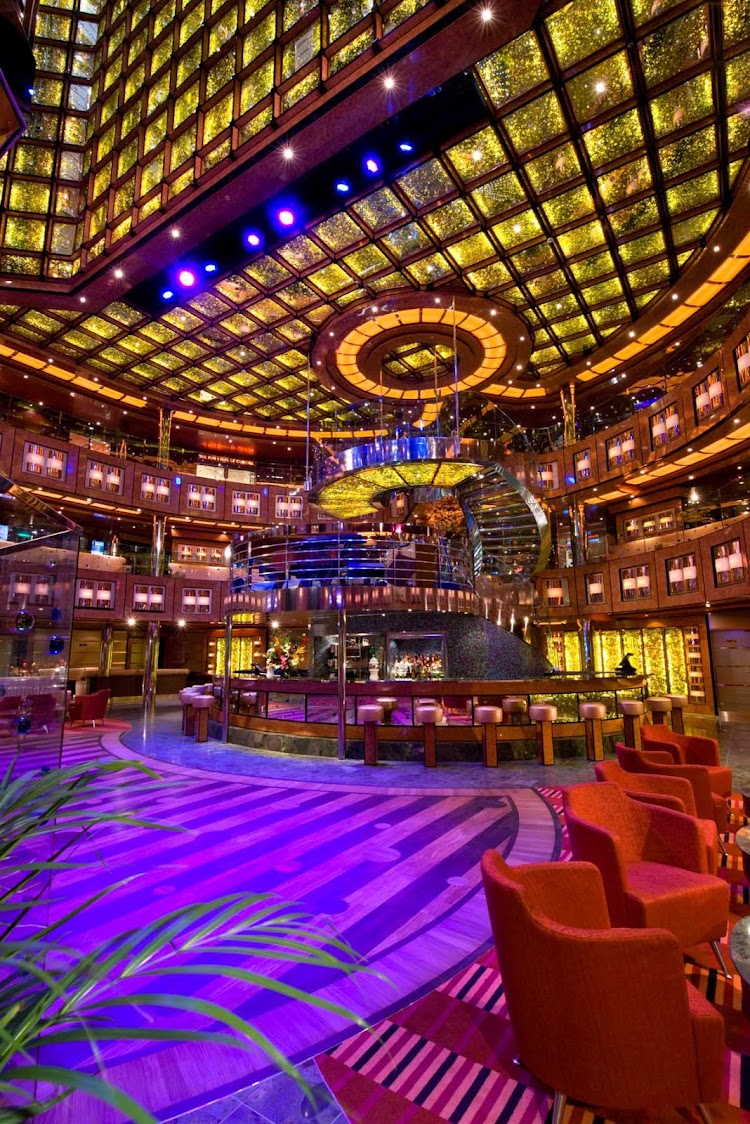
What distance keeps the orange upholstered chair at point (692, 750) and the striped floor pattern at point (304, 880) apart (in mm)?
1373

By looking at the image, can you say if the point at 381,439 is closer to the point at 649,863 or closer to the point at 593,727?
the point at 593,727

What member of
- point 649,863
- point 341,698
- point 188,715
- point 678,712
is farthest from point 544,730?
point 188,715

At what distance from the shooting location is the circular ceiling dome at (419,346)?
14039 millimetres

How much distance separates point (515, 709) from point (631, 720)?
1.83 m

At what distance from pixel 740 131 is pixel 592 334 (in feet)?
22.0

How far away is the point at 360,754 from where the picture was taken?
29.6 feet

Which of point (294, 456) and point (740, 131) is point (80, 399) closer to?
point (294, 456)

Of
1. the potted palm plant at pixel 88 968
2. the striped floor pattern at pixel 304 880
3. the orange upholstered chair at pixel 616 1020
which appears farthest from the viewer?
the striped floor pattern at pixel 304 880

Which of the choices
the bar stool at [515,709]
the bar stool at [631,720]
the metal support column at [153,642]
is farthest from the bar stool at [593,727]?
the metal support column at [153,642]

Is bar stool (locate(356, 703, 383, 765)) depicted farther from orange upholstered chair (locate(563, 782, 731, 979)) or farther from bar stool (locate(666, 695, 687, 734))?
bar stool (locate(666, 695, 687, 734))

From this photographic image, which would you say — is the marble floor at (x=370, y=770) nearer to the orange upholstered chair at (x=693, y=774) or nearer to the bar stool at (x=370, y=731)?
the bar stool at (x=370, y=731)

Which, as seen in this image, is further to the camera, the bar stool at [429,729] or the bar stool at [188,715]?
the bar stool at [188,715]

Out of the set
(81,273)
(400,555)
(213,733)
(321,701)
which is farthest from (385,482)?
(81,273)

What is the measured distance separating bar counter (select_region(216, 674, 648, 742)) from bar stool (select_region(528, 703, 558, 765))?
277mm
